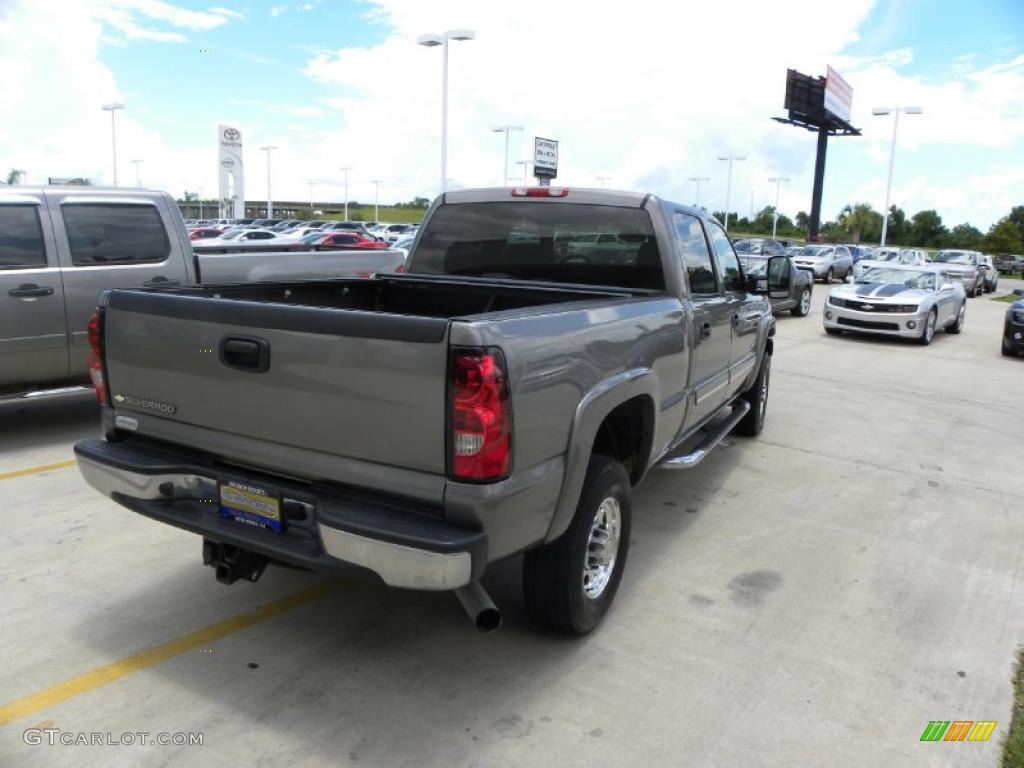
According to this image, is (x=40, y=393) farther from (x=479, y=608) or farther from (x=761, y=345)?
(x=761, y=345)

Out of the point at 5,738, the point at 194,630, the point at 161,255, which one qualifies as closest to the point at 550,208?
the point at 194,630

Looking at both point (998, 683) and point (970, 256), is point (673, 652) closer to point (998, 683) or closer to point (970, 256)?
point (998, 683)

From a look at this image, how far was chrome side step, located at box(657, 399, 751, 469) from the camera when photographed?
4617 millimetres

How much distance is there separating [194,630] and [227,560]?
0.40 m

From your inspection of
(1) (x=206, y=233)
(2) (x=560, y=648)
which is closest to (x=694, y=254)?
(2) (x=560, y=648)

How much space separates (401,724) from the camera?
9.79ft

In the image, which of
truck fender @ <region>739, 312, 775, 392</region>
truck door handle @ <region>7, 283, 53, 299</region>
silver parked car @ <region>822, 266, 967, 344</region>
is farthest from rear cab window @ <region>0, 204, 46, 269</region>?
silver parked car @ <region>822, 266, 967, 344</region>

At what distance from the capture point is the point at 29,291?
253 inches

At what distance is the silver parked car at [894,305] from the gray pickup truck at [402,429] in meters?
12.0

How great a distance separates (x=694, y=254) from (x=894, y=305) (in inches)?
456

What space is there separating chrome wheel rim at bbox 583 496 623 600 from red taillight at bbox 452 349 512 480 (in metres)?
0.99

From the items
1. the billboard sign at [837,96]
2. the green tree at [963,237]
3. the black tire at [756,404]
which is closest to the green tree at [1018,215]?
the green tree at [963,237]

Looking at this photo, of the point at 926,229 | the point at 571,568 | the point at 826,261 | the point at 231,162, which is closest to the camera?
the point at 571,568

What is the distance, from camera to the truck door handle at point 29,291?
636cm
